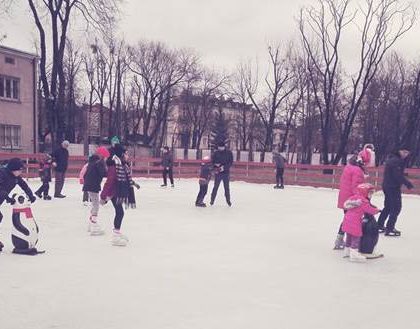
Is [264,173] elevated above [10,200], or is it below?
below

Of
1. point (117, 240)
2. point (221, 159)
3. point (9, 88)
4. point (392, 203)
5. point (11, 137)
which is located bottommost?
point (117, 240)

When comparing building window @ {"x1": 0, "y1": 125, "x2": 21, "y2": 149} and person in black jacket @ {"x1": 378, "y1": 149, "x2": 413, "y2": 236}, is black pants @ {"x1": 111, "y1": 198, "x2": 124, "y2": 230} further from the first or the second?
building window @ {"x1": 0, "y1": 125, "x2": 21, "y2": 149}

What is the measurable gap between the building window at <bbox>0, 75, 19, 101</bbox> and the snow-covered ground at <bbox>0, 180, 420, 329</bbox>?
1948cm

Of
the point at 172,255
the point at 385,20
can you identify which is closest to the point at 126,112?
the point at 385,20

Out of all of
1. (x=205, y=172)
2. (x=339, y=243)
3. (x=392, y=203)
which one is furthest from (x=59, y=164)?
(x=392, y=203)

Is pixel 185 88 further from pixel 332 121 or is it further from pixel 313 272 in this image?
pixel 313 272

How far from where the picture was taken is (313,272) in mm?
5305

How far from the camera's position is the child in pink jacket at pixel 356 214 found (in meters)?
5.78

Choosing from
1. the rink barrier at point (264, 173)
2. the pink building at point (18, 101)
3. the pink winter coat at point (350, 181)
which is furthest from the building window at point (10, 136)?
the pink winter coat at point (350, 181)

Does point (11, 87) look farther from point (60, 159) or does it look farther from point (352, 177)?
point (352, 177)

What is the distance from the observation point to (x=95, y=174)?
7.28 meters

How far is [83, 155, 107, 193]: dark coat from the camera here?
7.22 m

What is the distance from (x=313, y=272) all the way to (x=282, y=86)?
36321 millimetres

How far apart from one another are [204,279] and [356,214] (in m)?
2.36
